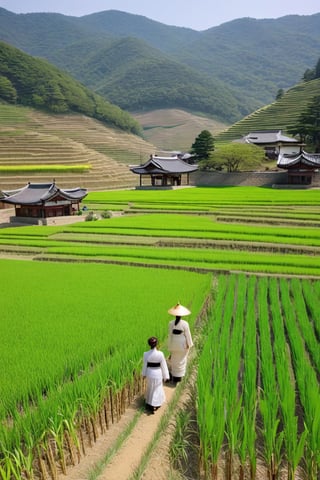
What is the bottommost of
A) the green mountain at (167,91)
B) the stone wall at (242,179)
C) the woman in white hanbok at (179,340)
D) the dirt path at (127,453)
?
the dirt path at (127,453)

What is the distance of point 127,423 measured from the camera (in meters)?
6.73

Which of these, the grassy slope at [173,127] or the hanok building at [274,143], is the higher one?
the grassy slope at [173,127]

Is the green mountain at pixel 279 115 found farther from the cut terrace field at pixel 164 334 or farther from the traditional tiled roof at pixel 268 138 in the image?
the cut terrace field at pixel 164 334

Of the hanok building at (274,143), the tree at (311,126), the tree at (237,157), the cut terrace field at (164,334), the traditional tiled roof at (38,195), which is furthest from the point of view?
the hanok building at (274,143)

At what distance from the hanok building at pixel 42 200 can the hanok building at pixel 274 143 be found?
3076 cm

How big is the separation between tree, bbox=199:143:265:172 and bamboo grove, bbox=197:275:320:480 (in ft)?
116

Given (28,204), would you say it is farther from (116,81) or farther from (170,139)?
(116,81)

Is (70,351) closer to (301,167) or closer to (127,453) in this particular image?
(127,453)

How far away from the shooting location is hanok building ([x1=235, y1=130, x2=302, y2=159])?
5229cm

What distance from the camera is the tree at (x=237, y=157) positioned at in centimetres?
4712

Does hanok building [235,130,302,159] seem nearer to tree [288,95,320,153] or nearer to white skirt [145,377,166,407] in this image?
tree [288,95,320,153]

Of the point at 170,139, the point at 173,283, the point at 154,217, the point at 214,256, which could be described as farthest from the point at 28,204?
the point at 170,139

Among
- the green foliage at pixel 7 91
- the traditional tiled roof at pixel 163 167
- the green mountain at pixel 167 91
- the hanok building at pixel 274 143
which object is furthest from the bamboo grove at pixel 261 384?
the green mountain at pixel 167 91

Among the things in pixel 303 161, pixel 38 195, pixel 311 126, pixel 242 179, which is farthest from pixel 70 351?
pixel 311 126
